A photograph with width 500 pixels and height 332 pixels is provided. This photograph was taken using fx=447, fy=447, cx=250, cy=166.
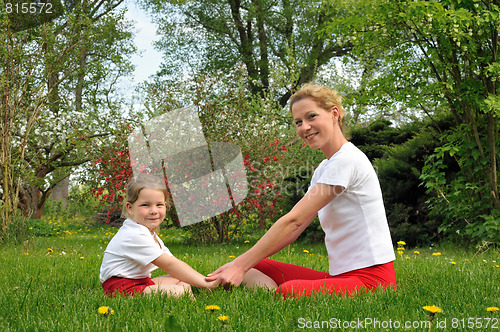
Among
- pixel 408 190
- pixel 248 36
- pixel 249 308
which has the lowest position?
pixel 408 190

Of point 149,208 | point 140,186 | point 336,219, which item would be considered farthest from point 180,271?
point 336,219

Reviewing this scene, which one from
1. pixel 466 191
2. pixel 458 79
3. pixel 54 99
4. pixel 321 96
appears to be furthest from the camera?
pixel 54 99

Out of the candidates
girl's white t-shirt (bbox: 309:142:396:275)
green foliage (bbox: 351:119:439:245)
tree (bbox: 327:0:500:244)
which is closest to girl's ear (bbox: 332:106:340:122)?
girl's white t-shirt (bbox: 309:142:396:275)

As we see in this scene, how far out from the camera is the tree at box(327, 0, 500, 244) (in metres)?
5.37

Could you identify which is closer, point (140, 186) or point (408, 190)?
point (140, 186)

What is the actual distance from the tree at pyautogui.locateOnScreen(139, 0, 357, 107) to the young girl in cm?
1633

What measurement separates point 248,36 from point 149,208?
18.9 meters

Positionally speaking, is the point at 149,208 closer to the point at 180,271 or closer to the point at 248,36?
the point at 180,271

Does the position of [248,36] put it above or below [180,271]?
above

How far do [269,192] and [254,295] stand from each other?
5.23 m

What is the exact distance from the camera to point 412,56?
6.45 metres

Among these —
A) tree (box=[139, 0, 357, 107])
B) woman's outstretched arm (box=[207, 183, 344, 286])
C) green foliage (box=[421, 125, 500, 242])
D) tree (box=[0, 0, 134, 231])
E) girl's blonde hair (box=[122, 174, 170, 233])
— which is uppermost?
tree (box=[139, 0, 357, 107])
